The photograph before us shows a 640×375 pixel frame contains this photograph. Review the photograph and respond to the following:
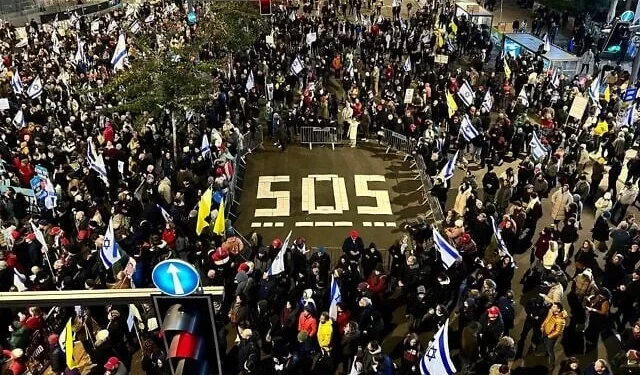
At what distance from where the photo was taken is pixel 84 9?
142 ft

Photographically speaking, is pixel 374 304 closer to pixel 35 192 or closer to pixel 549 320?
pixel 549 320

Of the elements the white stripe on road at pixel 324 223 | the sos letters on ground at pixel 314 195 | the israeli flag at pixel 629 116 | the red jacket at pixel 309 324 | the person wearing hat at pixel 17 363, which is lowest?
the white stripe on road at pixel 324 223

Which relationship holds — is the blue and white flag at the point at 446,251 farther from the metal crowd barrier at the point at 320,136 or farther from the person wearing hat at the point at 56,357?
the metal crowd barrier at the point at 320,136

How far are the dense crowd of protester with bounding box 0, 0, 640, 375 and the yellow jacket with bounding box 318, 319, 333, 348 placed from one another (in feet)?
0.08

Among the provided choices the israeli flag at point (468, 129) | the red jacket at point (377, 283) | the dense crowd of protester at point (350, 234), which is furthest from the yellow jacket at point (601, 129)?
the red jacket at point (377, 283)

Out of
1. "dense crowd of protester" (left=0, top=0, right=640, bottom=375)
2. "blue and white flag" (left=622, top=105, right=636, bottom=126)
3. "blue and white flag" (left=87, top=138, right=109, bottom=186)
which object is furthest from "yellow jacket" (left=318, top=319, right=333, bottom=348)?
"blue and white flag" (left=622, top=105, right=636, bottom=126)

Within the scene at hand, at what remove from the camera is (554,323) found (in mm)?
10594

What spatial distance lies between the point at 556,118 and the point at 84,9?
117ft

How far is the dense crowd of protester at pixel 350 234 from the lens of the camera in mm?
10805

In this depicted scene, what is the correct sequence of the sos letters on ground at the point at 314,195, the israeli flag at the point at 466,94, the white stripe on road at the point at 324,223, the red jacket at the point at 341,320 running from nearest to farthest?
1. the red jacket at the point at 341,320
2. the white stripe on road at the point at 324,223
3. the sos letters on ground at the point at 314,195
4. the israeli flag at the point at 466,94

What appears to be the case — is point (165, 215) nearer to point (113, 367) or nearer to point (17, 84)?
point (113, 367)

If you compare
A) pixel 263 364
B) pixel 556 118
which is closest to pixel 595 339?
pixel 263 364

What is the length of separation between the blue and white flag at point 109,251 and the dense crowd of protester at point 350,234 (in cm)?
40

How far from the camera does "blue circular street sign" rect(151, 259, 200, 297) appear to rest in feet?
11.4
